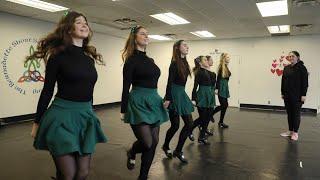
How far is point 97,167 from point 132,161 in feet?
1.93

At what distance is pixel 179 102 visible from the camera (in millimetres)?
3631

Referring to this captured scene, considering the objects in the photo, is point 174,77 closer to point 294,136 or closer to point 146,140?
point 146,140

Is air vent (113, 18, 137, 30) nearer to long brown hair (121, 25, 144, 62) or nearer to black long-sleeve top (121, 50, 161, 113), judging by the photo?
long brown hair (121, 25, 144, 62)

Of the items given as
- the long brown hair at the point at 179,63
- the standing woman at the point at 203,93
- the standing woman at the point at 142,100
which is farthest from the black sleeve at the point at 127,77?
the standing woman at the point at 203,93

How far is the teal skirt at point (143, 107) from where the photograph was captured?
269cm

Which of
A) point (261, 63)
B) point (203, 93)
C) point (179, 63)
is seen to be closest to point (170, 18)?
point (203, 93)

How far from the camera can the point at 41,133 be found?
1833 millimetres

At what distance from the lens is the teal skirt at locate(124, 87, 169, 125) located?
2.69 metres

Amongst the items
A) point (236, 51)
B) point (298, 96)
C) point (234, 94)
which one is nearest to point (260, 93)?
point (234, 94)

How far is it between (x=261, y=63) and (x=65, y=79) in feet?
30.9

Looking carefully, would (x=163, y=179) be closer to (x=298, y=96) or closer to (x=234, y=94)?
(x=298, y=96)

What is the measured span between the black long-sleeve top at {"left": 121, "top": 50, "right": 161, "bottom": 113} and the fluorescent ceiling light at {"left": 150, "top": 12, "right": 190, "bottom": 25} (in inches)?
157

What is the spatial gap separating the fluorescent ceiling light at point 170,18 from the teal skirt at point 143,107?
162 inches

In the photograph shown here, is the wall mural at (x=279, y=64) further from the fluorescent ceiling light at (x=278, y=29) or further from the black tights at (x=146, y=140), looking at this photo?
the black tights at (x=146, y=140)
